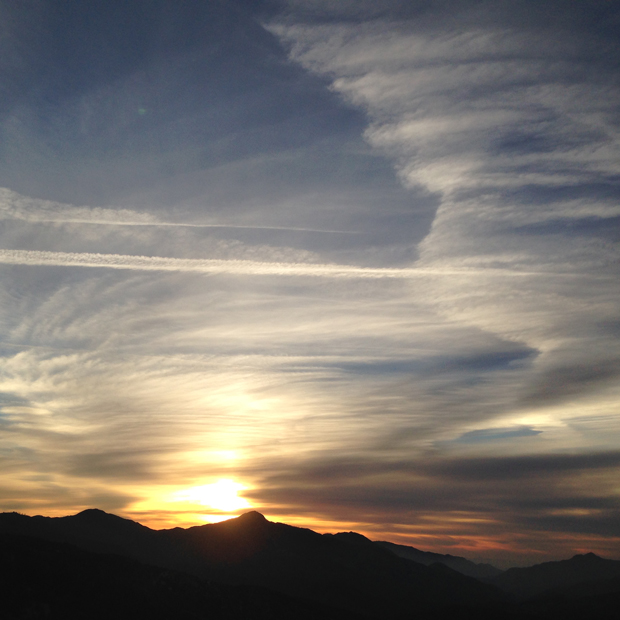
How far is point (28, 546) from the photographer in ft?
340

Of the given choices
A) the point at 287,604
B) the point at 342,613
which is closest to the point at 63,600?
the point at 287,604

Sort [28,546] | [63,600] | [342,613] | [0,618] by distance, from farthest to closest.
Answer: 1. [342,613]
2. [28,546]
3. [63,600]
4. [0,618]

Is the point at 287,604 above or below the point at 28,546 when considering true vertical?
below

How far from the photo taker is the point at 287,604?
154000mm

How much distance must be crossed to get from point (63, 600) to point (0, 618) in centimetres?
1657

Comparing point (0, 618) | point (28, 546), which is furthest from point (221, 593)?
point (0, 618)

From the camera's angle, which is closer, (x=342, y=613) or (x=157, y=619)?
(x=157, y=619)

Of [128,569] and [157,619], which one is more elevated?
[128,569]

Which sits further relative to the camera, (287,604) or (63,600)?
(287,604)

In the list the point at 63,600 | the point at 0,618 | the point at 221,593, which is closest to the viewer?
the point at 0,618

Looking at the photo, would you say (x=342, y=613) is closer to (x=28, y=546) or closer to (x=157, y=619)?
(x=157, y=619)

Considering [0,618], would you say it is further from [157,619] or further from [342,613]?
[342,613]

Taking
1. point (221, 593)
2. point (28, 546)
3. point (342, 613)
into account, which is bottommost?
point (342, 613)

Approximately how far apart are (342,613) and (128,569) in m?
89.7
